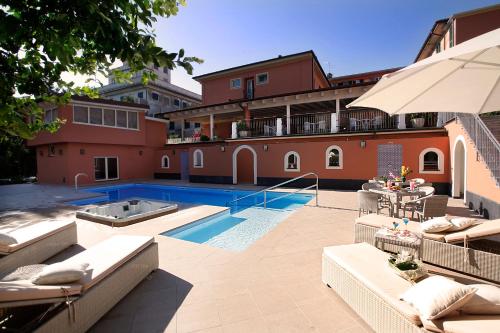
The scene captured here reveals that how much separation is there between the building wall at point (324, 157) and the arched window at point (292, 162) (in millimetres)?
198

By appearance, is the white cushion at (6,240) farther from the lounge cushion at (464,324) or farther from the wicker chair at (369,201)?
the wicker chair at (369,201)

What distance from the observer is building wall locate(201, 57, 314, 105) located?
61.8 feet

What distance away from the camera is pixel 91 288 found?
276 cm

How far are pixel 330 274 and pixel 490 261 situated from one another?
88.5 inches

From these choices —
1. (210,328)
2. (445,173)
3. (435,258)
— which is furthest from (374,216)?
(445,173)

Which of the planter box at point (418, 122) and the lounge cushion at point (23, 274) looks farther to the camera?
the planter box at point (418, 122)

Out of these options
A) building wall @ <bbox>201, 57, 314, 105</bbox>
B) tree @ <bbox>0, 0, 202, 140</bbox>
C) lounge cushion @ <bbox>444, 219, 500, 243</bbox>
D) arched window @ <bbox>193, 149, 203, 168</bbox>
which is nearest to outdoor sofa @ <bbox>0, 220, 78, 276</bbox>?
tree @ <bbox>0, 0, 202, 140</bbox>

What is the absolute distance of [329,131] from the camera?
14633 millimetres

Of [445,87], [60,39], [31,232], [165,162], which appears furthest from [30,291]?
[165,162]

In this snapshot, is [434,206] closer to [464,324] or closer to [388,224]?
[388,224]

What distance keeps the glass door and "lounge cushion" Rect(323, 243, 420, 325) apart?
19776mm

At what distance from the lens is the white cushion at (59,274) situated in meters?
2.51

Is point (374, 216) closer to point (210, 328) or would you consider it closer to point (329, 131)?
point (210, 328)

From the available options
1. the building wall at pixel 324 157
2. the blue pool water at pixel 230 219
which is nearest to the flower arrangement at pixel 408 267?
the blue pool water at pixel 230 219
